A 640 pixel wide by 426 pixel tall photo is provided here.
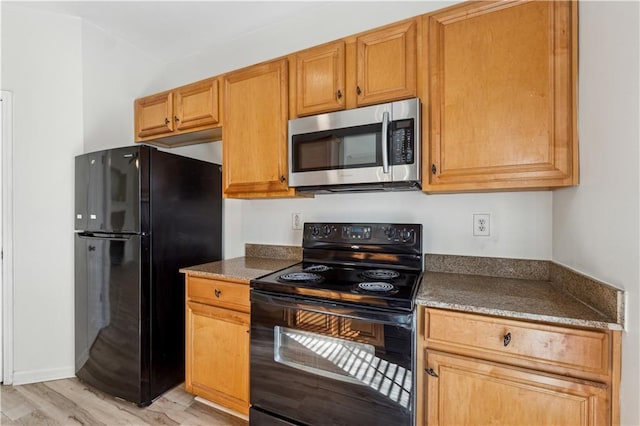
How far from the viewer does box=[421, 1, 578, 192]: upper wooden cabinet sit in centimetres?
121

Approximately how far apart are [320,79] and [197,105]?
0.94 meters

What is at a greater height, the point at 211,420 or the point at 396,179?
the point at 396,179

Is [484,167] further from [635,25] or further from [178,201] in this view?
[178,201]

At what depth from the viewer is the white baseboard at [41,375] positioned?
2.12 m

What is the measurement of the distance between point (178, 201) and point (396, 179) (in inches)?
57.4

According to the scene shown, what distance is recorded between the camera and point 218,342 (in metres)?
1.71

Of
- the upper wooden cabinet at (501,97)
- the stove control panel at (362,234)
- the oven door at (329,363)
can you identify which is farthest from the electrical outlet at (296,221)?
the upper wooden cabinet at (501,97)

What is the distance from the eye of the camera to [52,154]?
223 centimetres

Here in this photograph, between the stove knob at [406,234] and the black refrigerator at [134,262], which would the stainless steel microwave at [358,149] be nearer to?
the stove knob at [406,234]

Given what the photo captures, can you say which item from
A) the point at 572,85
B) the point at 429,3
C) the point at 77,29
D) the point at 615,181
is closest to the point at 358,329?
the point at 615,181

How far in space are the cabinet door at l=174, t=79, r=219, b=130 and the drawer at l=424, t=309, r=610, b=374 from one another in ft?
5.91

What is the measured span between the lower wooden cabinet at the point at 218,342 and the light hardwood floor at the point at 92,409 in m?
0.13

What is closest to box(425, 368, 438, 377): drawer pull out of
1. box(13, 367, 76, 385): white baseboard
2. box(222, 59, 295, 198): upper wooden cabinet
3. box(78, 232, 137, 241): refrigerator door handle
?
box(222, 59, 295, 198): upper wooden cabinet

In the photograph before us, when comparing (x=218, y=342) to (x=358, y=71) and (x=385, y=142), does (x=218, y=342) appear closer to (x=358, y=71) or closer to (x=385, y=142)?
(x=385, y=142)
